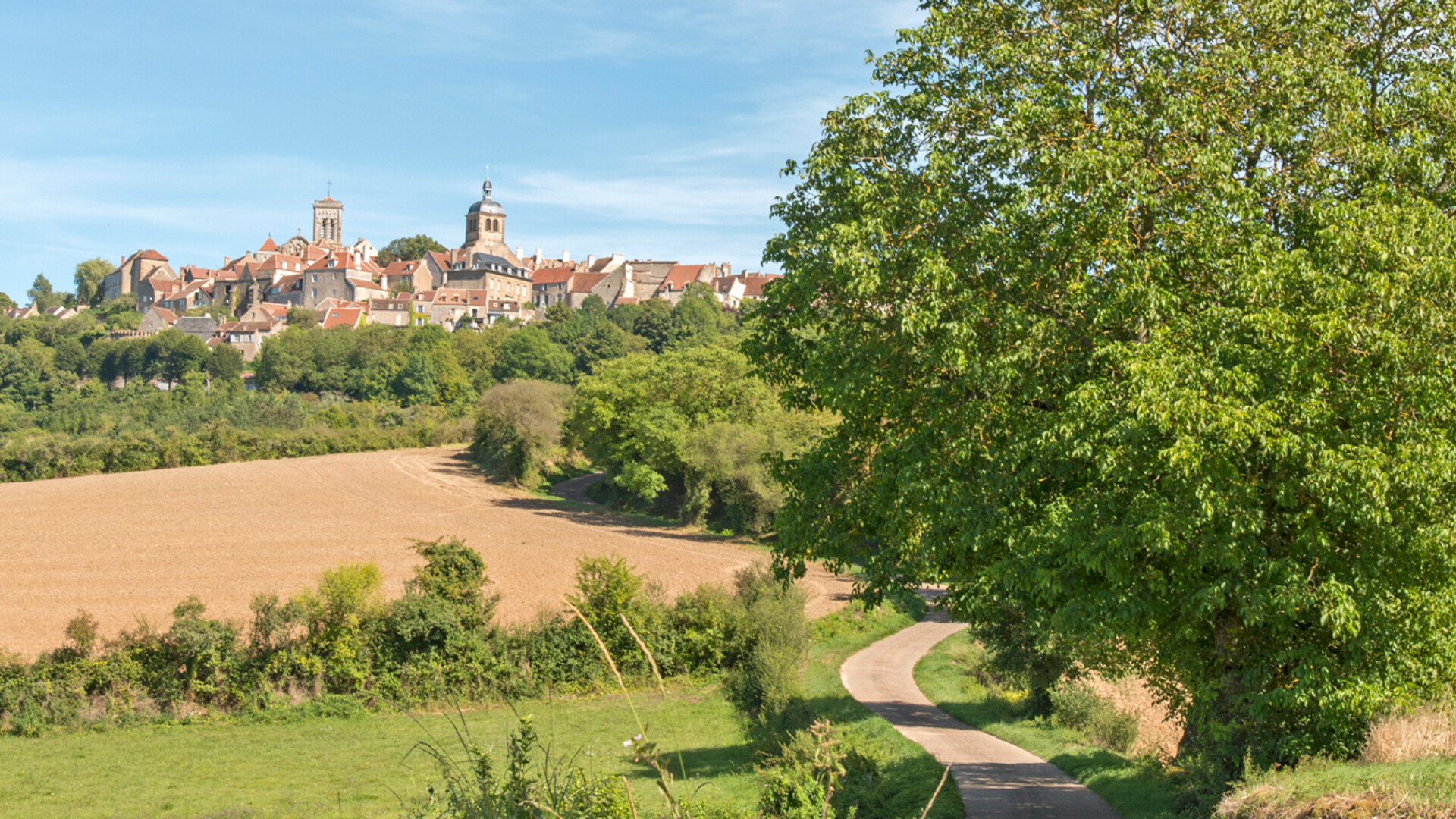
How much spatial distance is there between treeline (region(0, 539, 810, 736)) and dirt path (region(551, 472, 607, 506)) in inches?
1537

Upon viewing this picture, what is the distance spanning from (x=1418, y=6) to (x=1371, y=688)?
8405 millimetres

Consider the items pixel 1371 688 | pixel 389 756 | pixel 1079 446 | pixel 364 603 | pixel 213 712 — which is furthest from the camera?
pixel 364 603

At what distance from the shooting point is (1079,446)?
10.4 meters

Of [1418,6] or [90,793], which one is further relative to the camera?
[90,793]

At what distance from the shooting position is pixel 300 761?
21453 millimetres

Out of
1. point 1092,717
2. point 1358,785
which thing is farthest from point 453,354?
point 1358,785

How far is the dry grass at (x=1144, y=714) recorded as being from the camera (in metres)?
19.0

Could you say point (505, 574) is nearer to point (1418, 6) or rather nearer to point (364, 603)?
point (364, 603)

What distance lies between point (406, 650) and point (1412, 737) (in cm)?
2359

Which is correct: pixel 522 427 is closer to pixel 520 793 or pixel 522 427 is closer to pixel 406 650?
pixel 406 650

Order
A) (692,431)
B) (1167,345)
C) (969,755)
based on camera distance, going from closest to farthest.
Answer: (1167,345) → (969,755) → (692,431)

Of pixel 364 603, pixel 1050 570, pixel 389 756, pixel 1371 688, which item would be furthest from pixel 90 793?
pixel 1371 688

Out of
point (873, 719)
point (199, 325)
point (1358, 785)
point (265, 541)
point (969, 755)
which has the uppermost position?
point (199, 325)

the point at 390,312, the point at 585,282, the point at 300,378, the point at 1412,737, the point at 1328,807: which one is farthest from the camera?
the point at 585,282
